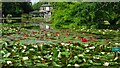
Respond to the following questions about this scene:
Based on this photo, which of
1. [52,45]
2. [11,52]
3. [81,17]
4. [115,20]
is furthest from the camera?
[115,20]

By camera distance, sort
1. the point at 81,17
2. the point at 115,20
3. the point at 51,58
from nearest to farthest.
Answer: the point at 51,58 < the point at 81,17 < the point at 115,20

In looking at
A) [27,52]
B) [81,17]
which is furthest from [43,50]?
[81,17]

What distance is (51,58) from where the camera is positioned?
3.84 metres

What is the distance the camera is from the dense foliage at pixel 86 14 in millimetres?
11000

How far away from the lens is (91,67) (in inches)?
141

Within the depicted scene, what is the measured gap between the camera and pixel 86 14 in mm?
10969

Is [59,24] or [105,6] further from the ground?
[105,6]

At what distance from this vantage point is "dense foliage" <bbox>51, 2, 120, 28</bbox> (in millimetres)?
11000

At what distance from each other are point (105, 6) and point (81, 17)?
4.12ft

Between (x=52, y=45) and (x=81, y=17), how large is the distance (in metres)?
6.54

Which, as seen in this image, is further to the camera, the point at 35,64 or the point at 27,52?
the point at 27,52

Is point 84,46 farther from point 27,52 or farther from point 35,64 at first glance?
point 35,64

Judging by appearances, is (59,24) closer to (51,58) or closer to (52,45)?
(52,45)

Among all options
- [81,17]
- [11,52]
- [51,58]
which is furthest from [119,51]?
[81,17]
